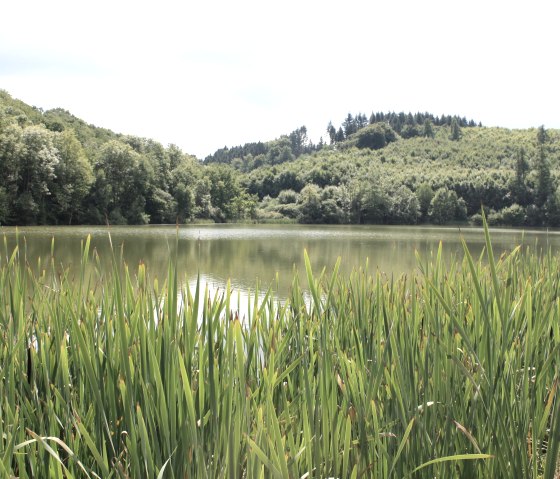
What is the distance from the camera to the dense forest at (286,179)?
3831cm

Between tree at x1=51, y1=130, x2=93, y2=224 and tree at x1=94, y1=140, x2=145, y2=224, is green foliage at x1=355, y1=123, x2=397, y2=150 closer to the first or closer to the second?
tree at x1=94, y1=140, x2=145, y2=224

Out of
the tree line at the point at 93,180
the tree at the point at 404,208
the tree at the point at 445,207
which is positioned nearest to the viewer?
the tree line at the point at 93,180

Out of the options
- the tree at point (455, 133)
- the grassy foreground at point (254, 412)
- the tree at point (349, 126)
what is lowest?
the grassy foreground at point (254, 412)

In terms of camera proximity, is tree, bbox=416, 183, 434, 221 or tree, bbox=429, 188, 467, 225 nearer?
tree, bbox=429, 188, 467, 225

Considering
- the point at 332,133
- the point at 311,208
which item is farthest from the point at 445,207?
the point at 332,133

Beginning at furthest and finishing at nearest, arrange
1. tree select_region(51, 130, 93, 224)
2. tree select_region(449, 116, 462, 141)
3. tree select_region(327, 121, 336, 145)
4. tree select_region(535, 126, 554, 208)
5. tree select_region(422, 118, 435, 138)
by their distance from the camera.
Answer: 1. tree select_region(327, 121, 336, 145)
2. tree select_region(422, 118, 435, 138)
3. tree select_region(449, 116, 462, 141)
4. tree select_region(535, 126, 554, 208)
5. tree select_region(51, 130, 93, 224)

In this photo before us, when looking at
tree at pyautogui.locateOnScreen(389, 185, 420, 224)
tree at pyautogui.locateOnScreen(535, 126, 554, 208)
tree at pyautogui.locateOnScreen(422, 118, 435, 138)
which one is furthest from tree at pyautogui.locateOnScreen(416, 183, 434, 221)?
tree at pyautogui.locateOnScreen(422, 118, 435, 138)

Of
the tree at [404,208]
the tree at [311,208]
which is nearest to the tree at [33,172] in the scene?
the tree at [311,208]

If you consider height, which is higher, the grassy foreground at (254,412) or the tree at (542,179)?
the tree at (542,179)

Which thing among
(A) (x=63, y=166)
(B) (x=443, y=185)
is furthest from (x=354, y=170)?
(A) (x=63, y=166)

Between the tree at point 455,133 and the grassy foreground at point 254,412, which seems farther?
the tree at point 455,133

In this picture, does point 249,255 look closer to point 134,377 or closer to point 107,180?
point 134,377

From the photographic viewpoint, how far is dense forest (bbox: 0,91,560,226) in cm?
3831

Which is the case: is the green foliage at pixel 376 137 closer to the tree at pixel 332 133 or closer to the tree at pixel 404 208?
the tree at pixel 332 133
